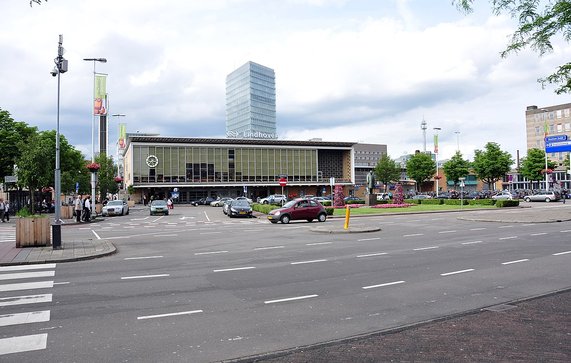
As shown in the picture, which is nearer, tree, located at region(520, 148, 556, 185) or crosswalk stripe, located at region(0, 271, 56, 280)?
crosswalk stripe, located at region(0, 271, 56, 280)

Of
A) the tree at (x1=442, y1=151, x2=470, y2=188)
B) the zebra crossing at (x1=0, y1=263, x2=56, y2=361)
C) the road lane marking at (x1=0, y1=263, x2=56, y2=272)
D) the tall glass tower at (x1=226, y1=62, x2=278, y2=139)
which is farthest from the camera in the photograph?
the tall glass tower at (x1=226, y1=62, x2=278, y2=139)

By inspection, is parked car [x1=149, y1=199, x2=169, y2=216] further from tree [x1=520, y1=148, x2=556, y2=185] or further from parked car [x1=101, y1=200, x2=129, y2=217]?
tree [x1=520, y1=148, x2=556, y2=185]

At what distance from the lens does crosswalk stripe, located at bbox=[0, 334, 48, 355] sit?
5.38 meters

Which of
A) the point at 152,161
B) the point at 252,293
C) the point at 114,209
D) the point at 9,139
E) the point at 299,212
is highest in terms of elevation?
the point at 152,161

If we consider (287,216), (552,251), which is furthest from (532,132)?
(552,251)

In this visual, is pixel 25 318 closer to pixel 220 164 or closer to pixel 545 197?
pixel 545 197

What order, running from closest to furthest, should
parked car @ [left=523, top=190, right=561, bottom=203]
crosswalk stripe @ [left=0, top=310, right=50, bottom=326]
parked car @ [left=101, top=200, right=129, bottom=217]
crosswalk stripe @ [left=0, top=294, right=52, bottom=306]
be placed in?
crosswalk stripe @ [left=0, top=310, right=50, bottom=326]
crosswalk stripe @ [left=0, top=294, right=52, bottom=306]
parked car @ [left=101, top=200, right=129, bottom=217]
parked car @ [left=523, top=190, right=561, bottom=203]

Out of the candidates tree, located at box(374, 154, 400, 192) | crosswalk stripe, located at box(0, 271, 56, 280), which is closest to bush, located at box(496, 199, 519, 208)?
crosswalk stripe, located at box(0, 271, 56, 280)

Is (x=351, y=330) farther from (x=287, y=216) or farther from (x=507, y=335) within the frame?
(x=287, y=216)

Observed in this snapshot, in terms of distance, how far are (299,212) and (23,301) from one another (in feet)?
69.7

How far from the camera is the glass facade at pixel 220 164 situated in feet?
278

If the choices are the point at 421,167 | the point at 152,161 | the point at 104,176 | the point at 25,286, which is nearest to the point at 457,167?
the point at 421,167

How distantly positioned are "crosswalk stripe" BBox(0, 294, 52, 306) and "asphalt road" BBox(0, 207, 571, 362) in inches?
2.9

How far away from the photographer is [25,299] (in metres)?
7.94
